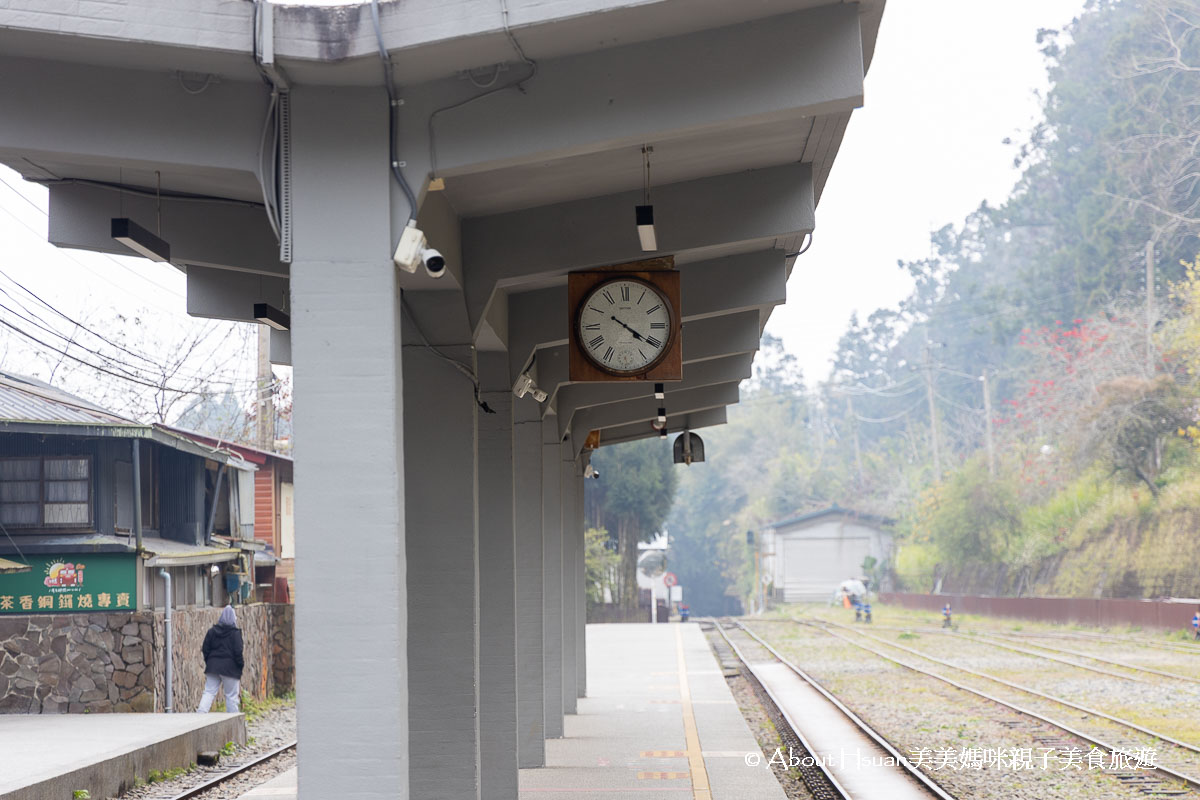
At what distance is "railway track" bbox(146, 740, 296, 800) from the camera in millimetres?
11642

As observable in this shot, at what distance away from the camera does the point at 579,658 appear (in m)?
19.5

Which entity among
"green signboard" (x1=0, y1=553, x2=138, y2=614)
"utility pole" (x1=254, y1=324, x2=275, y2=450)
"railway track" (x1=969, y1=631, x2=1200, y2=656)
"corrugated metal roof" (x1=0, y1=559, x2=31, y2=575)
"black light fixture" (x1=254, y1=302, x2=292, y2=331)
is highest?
"utility pole" (x1=254, y1=324, x2=275, y2=450)

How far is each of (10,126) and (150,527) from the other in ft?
45.9

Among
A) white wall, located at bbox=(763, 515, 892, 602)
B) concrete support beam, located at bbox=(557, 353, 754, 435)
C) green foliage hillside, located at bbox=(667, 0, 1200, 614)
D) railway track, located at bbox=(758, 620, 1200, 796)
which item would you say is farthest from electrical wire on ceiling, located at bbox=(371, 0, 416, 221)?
white wall, located at bbox=(763, 515, 892, 602)

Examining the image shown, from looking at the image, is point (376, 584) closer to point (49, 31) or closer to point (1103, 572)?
point (49, 31)

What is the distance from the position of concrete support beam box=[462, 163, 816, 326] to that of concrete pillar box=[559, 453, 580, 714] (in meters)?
8.17

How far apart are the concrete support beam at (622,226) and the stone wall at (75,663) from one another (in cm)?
964

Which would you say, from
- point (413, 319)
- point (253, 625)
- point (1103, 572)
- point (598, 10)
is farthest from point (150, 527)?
point (1103, 572)

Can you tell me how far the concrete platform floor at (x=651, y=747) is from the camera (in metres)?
11.1

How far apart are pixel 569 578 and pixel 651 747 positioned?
4.00m

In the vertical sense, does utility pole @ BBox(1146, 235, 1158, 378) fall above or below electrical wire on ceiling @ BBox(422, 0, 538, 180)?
above

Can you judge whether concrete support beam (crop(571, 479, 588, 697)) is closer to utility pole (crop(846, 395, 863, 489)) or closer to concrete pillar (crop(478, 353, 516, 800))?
concrete pillar (crop(478, 353, 516, 800))

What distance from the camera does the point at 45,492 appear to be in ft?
54.3

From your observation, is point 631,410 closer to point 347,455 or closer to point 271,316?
point 271,316
